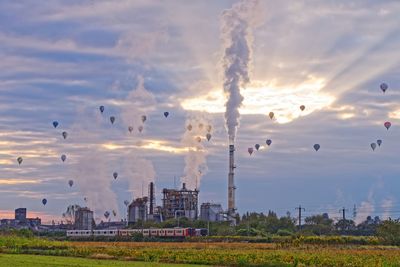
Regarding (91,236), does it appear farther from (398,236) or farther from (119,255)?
(119,255)

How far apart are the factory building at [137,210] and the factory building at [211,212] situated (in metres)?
18.2

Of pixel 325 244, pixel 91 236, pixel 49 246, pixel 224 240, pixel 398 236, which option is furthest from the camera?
pixel 91 236

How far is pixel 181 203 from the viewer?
18212 centimetres

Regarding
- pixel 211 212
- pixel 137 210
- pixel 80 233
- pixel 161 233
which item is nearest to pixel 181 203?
pixel 211 212

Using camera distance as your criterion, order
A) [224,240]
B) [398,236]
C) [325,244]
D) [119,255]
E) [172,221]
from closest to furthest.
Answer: [119,255] < [325,244] < [398,236] < [224,240] < [172,221]

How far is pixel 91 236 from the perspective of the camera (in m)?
160

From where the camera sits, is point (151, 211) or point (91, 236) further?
point (151, 211)

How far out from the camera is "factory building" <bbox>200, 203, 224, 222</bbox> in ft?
583

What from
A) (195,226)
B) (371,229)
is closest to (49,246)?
(195,226)

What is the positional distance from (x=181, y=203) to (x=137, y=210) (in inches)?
704

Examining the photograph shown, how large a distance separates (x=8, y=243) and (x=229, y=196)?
74.7m

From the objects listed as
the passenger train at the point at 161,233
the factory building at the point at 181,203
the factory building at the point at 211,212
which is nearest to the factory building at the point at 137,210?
the factory building at the point at 181,203

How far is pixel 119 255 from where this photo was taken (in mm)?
73250

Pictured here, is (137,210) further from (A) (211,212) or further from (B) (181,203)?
(A) (211,212)
